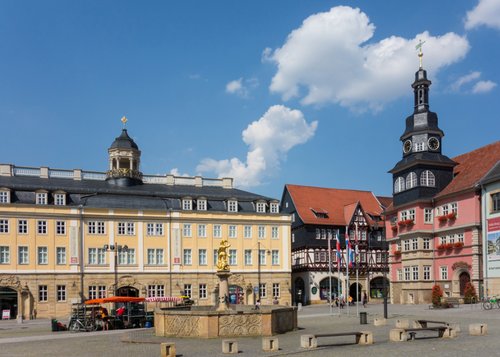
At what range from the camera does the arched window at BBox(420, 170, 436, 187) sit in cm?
5494

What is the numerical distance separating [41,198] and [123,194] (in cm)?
731

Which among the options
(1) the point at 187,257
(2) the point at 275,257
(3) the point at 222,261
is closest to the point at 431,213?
(2) the point at 275,257

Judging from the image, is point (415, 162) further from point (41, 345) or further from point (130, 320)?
point (41, 345)

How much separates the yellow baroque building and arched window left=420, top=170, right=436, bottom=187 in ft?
44.3

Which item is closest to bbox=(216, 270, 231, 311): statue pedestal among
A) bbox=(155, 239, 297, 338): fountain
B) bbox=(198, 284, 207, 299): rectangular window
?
bbox=(155, 239, 297, 338): fountain

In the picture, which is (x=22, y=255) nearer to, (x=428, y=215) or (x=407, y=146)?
(x=428, y=215)

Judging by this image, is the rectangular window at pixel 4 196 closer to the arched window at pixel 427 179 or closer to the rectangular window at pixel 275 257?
the rectangular window at pixel 275 257

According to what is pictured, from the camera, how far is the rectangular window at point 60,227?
52500 mm

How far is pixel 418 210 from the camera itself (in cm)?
5481

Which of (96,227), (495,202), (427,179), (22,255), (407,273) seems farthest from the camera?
(407,273)

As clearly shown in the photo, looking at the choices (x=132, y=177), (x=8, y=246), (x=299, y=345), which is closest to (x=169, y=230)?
(x=132, y=177)

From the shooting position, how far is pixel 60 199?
53094 mm

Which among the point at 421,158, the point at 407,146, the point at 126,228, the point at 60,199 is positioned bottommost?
the point at 126,228

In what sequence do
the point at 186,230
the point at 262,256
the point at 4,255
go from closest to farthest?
the point at 4,255, the point at 186,230, the point at 262,256
